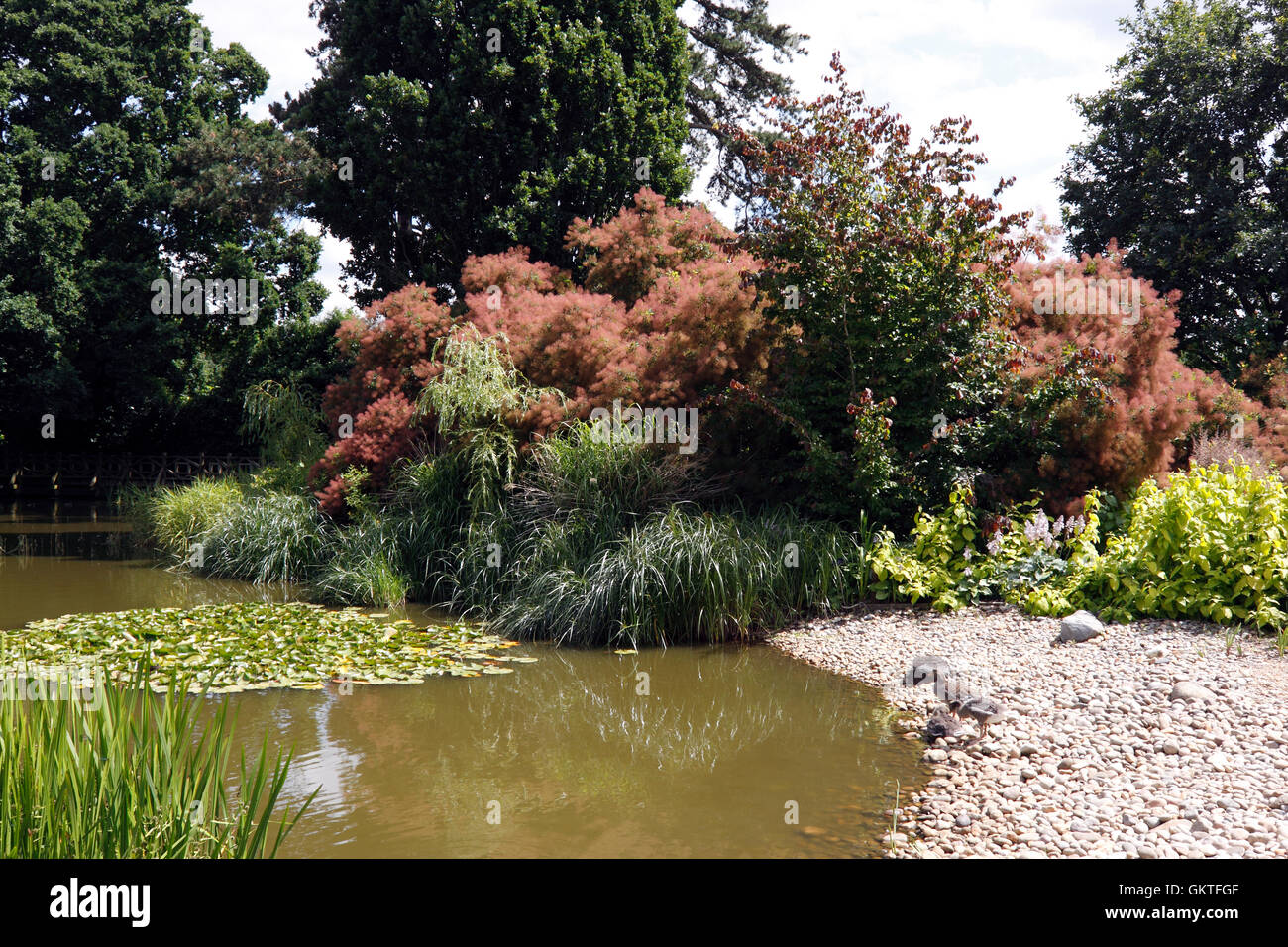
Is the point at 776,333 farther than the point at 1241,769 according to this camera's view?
Yes

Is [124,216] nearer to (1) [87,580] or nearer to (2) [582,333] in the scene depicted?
→ (1) [87,580]

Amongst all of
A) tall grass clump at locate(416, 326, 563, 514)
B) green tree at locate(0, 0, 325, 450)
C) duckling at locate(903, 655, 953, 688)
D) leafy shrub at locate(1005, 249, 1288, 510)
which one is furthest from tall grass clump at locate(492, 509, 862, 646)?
green tree at locate(0, 0, 325, 450)

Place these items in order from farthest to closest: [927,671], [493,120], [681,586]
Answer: [493,120] → [681,586] → [927,671]

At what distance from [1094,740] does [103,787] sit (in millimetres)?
4710

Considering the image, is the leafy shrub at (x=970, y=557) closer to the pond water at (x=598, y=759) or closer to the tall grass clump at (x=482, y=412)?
the pond water at (x=598, y=759)

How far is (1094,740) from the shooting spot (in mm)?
4980

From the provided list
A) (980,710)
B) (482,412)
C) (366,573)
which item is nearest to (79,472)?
(366,573)

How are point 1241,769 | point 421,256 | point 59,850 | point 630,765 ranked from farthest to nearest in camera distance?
point 421,256 → point 630,765 → point 1241,769 → point 59,850

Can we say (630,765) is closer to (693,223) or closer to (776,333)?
(776,333)
